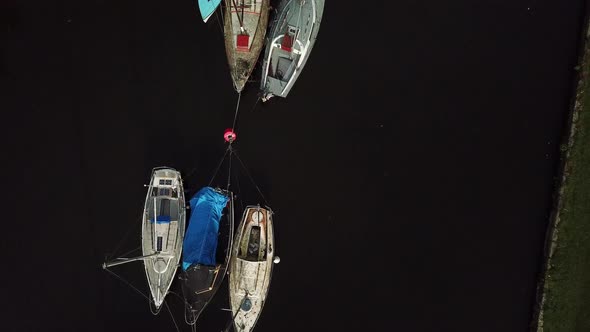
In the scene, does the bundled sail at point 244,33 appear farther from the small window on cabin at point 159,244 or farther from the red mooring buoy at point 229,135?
the small window on cabin at point 159,244

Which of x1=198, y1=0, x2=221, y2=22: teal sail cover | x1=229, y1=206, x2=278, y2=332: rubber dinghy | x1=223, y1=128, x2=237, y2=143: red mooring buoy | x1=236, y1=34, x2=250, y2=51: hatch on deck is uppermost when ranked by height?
x1=198, y1=0, x2=221, y2=22: teal sail cover

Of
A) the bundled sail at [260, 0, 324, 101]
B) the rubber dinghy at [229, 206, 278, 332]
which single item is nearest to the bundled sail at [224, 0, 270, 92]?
the bundled sail at [260, 0, 324, 101]

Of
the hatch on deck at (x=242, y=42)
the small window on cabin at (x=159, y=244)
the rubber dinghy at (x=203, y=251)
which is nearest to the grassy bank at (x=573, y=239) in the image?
the rubber dinghy at (x=203, y=251)

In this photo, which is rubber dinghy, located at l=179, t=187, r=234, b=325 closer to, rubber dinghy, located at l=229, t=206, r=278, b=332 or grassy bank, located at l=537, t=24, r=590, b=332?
rubber dinghy, located at l=229, t=206, r=278, b=332

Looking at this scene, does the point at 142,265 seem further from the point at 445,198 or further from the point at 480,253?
the point at 480,253

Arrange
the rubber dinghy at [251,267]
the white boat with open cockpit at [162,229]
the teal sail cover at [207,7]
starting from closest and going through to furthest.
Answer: the teal sail cover at [207,7]
the rubber dinghy at [251,267]
the white boat with open cockpit at [162,229]

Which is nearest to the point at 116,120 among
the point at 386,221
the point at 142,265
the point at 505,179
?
the point at 142,265
